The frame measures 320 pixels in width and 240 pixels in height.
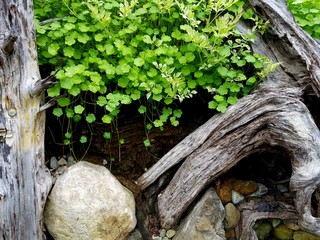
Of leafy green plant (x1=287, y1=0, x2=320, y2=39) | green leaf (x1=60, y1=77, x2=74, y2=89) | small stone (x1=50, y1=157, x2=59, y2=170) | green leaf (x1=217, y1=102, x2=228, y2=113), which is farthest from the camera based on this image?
leafy green plant (x1=287, y1=0, x2=320, y2=39)

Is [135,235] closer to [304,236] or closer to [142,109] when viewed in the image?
[142,109]

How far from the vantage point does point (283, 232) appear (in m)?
3.24

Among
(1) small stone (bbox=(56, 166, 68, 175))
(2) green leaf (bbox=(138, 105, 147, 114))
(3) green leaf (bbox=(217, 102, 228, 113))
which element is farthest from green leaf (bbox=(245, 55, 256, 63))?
(1) small stone (bbox=(56, 166, 68, 175))

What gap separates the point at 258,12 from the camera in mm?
3484

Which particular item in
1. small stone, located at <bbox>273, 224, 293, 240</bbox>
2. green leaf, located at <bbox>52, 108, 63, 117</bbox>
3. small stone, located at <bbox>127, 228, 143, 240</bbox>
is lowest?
small stone, located at <bbox>273, 224, 293, 240</bbox>

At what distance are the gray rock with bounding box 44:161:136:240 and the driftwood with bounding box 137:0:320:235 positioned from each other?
315 mm

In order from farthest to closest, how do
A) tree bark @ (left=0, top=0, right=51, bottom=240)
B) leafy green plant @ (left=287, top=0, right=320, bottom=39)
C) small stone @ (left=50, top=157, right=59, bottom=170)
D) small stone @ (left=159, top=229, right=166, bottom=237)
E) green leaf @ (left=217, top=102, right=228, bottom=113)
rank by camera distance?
leafy green plant @ (left=287, top=0, right=320, bottom=39)
small stone @ (left=50, top=157, right=59, bottom=170)
small stone @ (left=159, top=229, right=166, bottom=237)
green leaf @ (left=217, top=102, right=228, bottom=113)
tree bark @ (left=0, top=0, right=51, bottom=240)

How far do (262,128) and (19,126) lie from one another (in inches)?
73.8

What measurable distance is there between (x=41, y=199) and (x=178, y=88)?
135 centimetres

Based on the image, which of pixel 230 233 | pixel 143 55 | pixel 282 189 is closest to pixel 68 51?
pixel 143 55

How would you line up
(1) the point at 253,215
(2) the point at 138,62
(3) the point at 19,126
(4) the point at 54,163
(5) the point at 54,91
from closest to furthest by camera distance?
(3) the point at 19,126 < (5) the point at 54,91 < (2) the point at 138,62 < (1) the point at 253,215 < (4) the point at 54,163

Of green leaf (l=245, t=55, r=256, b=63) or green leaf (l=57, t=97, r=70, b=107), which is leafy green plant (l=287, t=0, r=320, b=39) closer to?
green leaf (l=245, t=55, r=256, b=63)

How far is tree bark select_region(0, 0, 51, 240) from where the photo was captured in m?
2.79

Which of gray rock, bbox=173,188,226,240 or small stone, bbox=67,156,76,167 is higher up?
small stone, bbox=67,156,76,167
